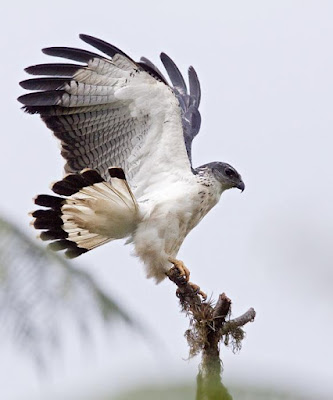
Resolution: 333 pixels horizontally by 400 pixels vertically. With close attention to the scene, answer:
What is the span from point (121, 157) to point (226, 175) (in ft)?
3.11

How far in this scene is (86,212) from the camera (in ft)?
20.8

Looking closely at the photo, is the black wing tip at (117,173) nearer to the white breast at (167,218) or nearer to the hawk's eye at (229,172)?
the white breast at (167,218)

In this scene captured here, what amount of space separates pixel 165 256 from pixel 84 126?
4.46ft

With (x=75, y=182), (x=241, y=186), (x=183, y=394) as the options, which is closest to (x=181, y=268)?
(x=75, y=182)

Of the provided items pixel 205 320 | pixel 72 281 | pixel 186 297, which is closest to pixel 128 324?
pixel 72 281

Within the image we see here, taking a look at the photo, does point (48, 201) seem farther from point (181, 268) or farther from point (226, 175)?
point (226, 175)

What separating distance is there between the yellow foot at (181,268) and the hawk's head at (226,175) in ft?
3.33

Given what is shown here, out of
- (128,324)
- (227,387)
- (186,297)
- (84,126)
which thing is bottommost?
(227,387)

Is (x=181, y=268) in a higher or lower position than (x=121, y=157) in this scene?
lower

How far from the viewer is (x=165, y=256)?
6.39 meters

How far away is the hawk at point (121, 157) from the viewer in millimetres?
6344

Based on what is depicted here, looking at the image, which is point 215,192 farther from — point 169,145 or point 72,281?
point 72,281

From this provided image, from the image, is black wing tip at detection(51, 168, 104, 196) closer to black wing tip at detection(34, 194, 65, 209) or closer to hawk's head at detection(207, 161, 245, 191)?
black wing tip at detection(34, 194, 65, 209)

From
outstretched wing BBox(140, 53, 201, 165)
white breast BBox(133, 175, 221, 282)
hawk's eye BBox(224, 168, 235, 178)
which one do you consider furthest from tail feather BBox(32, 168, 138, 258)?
outstretched wing BBox(140, 53, 201, 165)
